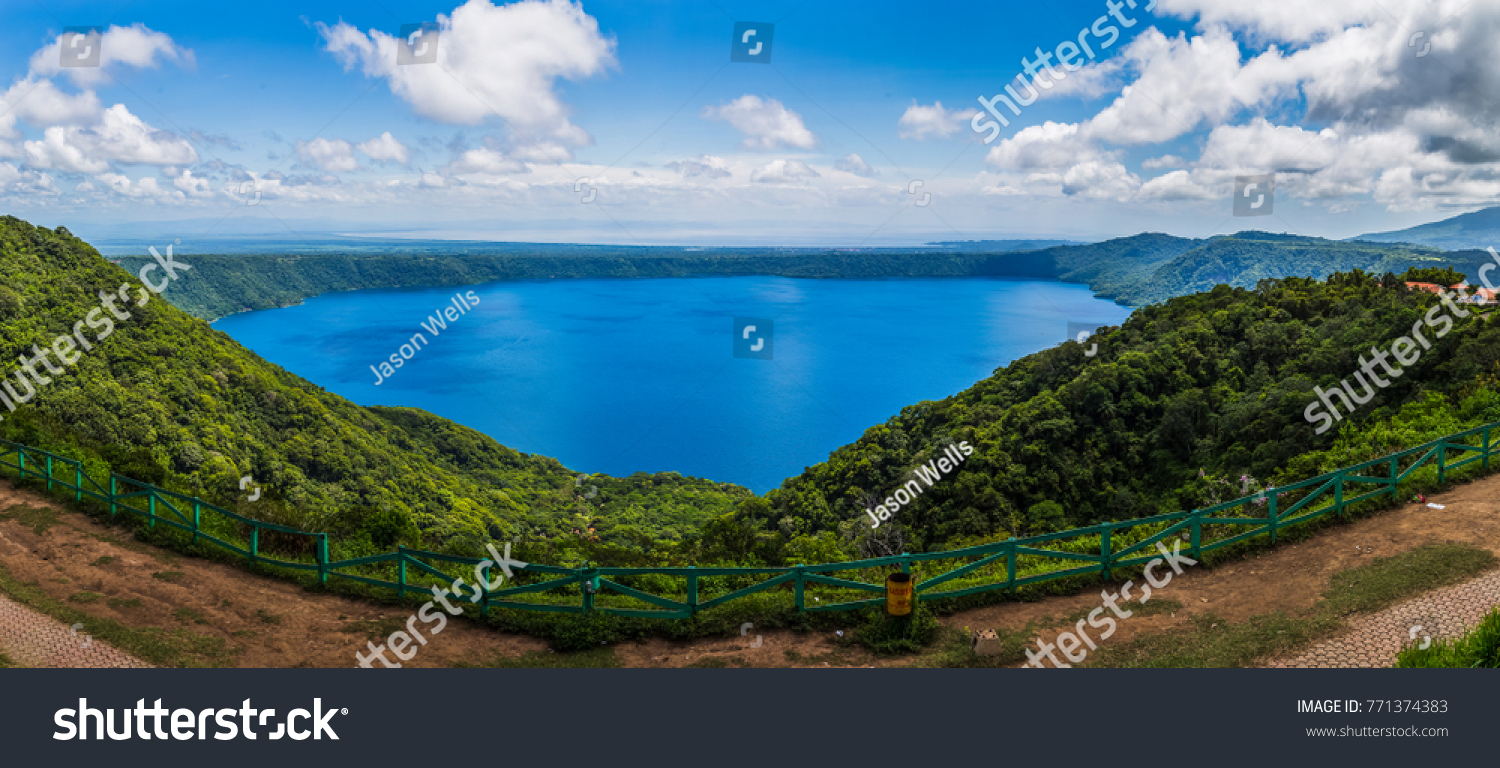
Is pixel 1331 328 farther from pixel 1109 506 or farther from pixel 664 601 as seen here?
pixel 664 601

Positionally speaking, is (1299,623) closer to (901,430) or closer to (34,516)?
(34,516)

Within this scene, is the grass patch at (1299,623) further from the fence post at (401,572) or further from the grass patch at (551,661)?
the fence post at (401,572)

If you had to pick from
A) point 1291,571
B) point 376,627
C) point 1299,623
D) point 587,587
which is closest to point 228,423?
point 376,627

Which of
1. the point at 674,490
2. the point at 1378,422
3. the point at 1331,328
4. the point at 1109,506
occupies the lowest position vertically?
the point at 674,490

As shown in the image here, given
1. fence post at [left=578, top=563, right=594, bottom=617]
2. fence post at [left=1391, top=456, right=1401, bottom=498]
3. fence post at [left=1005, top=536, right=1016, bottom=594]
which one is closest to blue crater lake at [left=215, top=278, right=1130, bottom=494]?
fence post at [left=1391, top=456, right=1401, bottom=498]

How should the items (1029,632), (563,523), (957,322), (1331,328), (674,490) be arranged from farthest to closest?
(957,322) < (674,490) < (563,523) < (1331,328) < (1029,632)

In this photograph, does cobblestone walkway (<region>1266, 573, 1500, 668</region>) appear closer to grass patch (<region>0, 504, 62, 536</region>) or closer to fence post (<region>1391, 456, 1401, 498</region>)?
fence post (<region>1391, 456, 1401, 498</region>)

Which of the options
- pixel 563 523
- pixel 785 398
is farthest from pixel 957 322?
pixel 563 523
